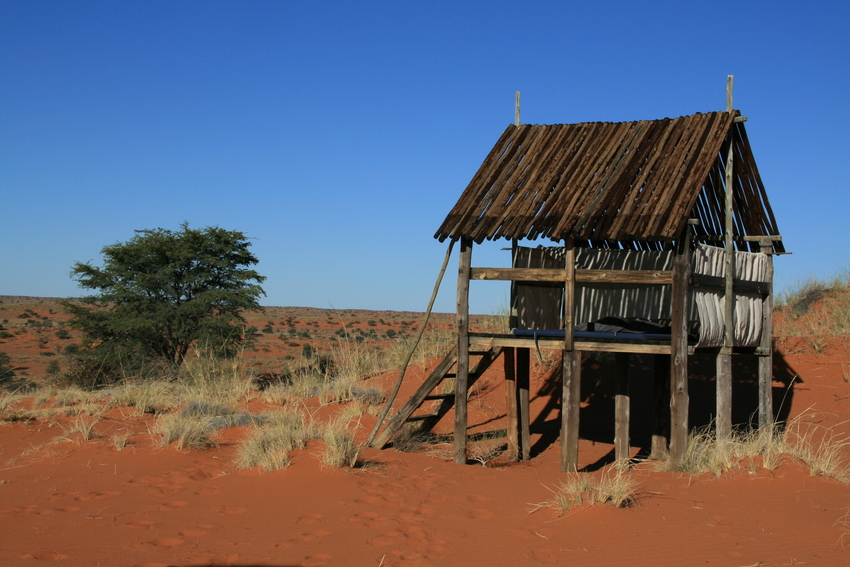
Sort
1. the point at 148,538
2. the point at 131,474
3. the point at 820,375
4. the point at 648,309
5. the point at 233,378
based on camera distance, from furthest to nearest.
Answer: the point at 233,378 < the point at 820,375 < the point at 648,309 < the point at 131,474 < the point at 148,538

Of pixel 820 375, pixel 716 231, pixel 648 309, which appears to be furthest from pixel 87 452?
pixel 820 375

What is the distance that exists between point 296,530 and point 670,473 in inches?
166

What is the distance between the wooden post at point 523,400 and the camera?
9.77m

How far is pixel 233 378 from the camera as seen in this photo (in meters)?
13.5

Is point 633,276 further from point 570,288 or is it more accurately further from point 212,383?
point 212,383

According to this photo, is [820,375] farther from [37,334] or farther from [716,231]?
[37,334]

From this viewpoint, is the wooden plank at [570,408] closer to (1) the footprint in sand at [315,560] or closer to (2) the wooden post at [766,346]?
(2) the wooden post at [766,346]

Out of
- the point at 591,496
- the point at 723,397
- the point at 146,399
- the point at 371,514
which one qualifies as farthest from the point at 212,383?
the point at 723,397

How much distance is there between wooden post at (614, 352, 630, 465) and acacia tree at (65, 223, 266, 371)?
35.7 feet

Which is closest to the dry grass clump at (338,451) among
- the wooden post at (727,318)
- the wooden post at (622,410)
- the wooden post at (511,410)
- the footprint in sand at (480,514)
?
the footprint in sand at (480,514)

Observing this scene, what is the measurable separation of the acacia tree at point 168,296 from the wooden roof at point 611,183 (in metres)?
10.4

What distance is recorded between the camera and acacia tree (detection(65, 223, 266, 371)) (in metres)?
17.3

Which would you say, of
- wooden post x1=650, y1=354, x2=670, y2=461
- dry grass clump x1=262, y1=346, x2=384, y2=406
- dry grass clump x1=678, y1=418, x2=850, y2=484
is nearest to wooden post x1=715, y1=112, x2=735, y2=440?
dry grass clump x1=678, y1=418, x2=850, y2=484

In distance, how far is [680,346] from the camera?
749 cm
